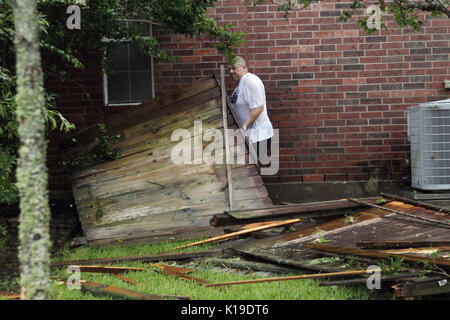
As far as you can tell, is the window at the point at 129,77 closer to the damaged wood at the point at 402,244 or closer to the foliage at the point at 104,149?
the foliage at the point at 104,149

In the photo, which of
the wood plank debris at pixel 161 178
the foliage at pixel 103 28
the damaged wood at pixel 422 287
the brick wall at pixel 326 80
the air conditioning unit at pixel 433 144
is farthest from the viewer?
the brick wall at pixel 326 80

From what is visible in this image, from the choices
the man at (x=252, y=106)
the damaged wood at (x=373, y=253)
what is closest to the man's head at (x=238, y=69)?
the man at (x=252, y=106)

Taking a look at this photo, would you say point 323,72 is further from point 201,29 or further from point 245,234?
point 245,234

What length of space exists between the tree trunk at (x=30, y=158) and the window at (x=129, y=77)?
5.66 m

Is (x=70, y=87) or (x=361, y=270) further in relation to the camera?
(x=70, y=87)

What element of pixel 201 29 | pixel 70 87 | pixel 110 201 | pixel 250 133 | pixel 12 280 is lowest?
pixel 12 280

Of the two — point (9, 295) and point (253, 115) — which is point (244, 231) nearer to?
point (253, 115)

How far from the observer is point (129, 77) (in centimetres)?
808

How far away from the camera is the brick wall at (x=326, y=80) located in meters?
7.86

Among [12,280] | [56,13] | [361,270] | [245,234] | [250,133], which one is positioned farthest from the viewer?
[250,133]

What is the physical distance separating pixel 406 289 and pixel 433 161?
411 centimetres

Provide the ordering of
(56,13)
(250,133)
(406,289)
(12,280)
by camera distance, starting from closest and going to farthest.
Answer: (406,289) < (12,280) < (56,13) < (250,133)
